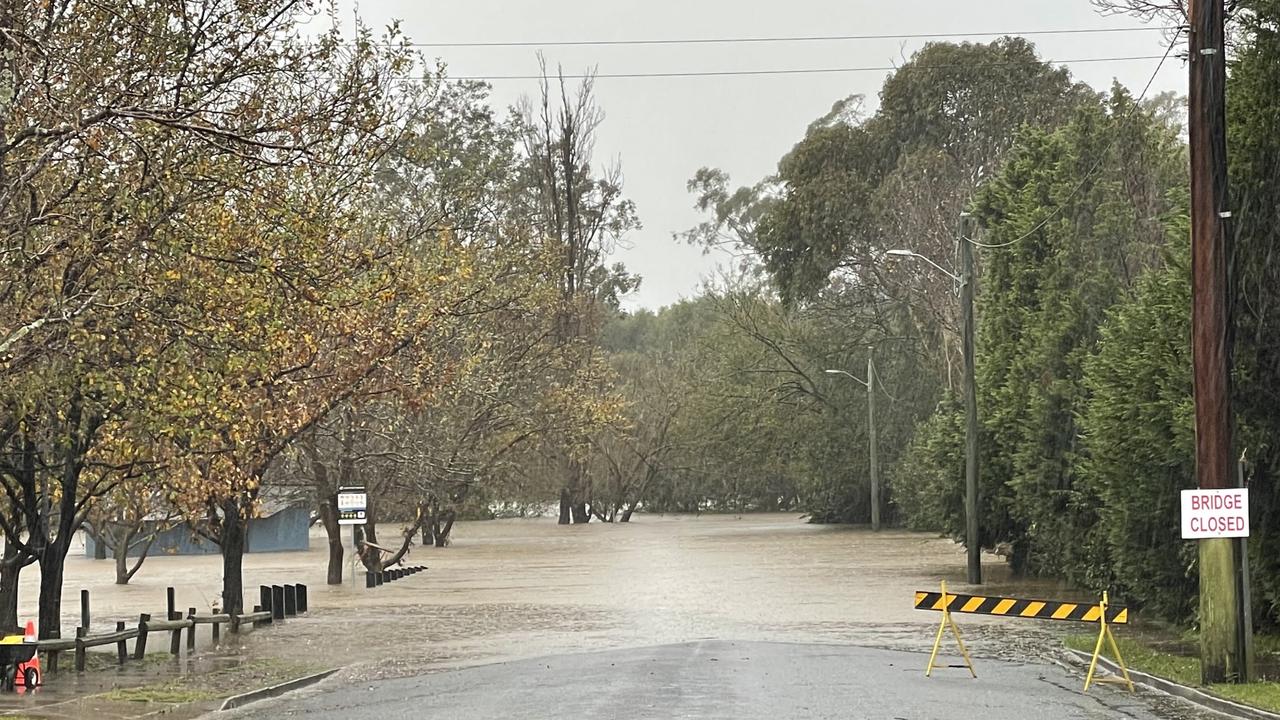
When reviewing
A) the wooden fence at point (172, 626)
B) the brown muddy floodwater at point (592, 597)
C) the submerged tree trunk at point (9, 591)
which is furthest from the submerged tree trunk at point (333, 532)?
the submerged tree trunk at point (9, 591)

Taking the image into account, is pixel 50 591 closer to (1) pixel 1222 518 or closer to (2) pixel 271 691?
(2) pixel 271 691

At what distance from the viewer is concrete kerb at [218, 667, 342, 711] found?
17766mm

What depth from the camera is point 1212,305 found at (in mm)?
17219

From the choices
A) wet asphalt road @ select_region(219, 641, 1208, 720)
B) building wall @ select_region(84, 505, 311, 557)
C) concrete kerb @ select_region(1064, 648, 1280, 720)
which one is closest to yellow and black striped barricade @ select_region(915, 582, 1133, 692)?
concrete kerb @ select_region(1064, 648, 1280, 720)

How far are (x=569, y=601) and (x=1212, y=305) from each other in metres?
19.6

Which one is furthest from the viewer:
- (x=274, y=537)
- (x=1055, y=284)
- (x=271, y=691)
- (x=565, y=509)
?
(x=565, y=509)

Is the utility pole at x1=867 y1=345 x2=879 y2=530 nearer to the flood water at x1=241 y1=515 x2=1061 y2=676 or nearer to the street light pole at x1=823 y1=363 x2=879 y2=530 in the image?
the street light pole at x1=823 y1=363 x2=879 y2=530

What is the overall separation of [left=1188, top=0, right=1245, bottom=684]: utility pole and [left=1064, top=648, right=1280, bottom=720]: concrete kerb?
1.53 feet

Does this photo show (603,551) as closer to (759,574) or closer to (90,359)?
(759,574)

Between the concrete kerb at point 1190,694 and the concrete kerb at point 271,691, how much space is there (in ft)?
31.3

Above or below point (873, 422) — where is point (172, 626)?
below

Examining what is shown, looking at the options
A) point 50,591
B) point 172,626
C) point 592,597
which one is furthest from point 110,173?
point 592,597

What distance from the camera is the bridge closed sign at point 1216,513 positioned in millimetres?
17188

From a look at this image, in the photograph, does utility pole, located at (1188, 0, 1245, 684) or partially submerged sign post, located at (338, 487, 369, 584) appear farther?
partially submerged sign post, located at (338, 487, 369, 584)
